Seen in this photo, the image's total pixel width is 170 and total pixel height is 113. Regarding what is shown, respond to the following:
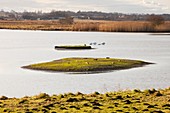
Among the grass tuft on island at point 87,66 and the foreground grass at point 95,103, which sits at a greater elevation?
the foreground grass at point 95,103

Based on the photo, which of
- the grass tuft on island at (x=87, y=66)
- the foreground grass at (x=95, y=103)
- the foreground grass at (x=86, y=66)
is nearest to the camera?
the foreground grass at (x=95, y=103)

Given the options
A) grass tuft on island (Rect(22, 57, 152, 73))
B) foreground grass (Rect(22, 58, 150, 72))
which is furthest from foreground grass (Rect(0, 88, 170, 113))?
foreground grass (Rect(22, 58, 150, 72))

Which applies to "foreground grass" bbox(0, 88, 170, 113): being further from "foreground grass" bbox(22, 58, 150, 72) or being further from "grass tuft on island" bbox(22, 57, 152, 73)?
"foreground grass" bbox(22, 58, 150, 72)

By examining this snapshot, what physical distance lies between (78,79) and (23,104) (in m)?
24.4

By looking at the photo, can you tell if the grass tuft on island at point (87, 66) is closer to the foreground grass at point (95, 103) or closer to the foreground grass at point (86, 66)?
the foreground grass at point (86, 66)

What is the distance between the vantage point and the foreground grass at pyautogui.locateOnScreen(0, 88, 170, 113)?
1472 centimetres

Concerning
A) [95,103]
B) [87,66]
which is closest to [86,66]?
[87,66]

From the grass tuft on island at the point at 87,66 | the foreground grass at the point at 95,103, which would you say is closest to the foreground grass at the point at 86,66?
the grass tuft on island at the point at 87,66

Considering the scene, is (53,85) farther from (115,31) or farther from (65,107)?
(115,31)

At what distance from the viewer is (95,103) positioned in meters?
15.9

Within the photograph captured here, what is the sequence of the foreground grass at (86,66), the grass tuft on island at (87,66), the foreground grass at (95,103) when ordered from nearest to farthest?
the foreground grass at (95,103)
the grass tuft on island at (87,66)
the foreground grass at (86,66)

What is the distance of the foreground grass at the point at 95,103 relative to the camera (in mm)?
14718

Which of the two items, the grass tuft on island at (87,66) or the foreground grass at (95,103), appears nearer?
the foreground grass at (95,103)

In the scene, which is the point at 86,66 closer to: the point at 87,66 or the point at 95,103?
the point at 87,66
